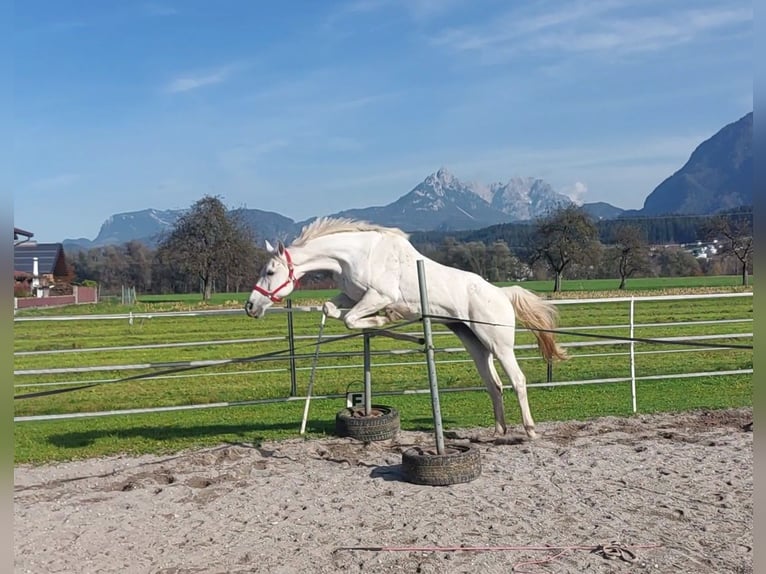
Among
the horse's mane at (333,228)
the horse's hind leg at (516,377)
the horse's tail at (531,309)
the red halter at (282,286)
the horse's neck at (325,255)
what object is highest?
the horse's mane at (333,228)

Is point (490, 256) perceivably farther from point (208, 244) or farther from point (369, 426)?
point (369, 426)

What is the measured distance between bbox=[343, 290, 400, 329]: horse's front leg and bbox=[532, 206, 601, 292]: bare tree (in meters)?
48.1

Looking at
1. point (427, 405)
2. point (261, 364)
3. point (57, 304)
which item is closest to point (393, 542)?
point (427, 405)

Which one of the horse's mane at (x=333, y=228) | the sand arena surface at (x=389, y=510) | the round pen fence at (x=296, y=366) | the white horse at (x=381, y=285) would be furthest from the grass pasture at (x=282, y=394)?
the horse's mane at (x=333, y=228)

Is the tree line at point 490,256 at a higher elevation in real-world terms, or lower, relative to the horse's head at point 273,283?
higher

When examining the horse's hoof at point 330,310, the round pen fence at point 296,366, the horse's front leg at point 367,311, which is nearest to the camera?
the horse's front leg at point 367,311

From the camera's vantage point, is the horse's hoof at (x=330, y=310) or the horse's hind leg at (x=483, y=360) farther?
the horse's hind leg at (x=483, y=360)

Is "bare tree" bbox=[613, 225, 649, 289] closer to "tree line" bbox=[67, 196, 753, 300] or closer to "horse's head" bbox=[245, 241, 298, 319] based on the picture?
"tree line" bbox=[67, 196, 753, 300]

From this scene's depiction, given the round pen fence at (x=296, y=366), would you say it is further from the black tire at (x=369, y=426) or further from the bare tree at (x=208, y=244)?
the bare tree at (x=208, y=244)

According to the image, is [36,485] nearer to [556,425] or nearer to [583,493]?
[583,493]

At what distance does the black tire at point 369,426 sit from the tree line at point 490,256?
33.3m

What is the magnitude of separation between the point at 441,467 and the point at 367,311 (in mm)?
1530

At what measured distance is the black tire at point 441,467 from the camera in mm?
4852

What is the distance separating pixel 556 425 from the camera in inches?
273
